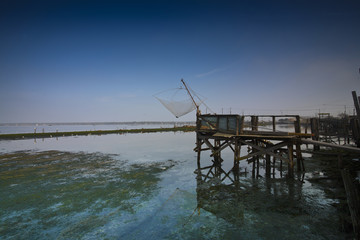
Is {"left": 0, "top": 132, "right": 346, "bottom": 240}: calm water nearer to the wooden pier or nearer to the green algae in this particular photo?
the green algae

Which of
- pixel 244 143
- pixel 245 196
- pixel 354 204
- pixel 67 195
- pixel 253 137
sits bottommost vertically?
pixel 67 195

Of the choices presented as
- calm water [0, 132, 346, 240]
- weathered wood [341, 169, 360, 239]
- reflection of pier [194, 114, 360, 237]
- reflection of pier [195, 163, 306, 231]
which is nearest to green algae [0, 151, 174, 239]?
calm water [0, 132, 346, 240]

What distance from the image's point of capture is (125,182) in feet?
37.9

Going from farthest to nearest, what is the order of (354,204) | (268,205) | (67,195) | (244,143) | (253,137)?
(244,143) → (253,137) → (67,195) → (268,205) → (354,204)

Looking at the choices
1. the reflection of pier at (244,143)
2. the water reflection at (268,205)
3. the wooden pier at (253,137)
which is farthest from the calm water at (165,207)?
the wooden pier at (253,137)

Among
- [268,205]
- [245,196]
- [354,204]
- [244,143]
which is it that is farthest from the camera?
[244,143]

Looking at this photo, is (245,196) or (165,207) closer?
(165,207)

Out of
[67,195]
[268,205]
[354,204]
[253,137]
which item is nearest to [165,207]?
[268,205]

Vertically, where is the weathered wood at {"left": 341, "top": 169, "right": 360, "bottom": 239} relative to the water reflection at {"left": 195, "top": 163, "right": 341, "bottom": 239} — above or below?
above

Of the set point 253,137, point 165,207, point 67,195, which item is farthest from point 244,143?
point 67,195

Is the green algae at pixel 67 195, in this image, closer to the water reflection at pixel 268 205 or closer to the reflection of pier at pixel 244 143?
the water reflection at pixel 268 205

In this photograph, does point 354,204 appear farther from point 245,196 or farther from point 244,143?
point 244,143

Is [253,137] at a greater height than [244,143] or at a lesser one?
greater

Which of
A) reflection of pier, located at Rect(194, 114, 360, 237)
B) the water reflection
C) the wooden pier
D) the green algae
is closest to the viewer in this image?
the water reflection
